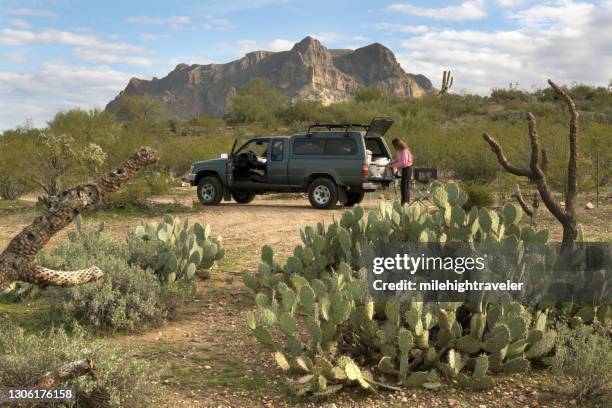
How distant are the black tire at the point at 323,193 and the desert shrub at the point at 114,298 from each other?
8814 mm

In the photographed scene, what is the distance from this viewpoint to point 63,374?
3.45 metres

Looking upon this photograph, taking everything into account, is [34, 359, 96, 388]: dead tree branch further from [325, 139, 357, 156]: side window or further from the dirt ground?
[325, 139, 357, 156]: side window

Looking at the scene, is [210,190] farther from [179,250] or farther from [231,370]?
[231,370]

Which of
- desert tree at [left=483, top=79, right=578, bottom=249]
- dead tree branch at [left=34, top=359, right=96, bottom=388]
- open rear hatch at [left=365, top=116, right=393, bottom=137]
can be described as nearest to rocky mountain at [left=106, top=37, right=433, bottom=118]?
open rear hatch at [left=365, top=116, right=393, bottom=137]

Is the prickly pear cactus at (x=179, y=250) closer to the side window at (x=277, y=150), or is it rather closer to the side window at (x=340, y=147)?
the side window at (x=340, y=147)

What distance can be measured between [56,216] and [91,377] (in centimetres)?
98

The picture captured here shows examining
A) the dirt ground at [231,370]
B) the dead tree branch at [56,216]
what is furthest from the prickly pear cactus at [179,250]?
the dead tree branch at [56,216]

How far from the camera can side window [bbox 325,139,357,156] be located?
1505 cm

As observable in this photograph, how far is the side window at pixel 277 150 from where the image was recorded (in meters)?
15.8

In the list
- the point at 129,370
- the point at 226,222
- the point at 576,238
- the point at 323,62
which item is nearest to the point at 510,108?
the point at 226,222

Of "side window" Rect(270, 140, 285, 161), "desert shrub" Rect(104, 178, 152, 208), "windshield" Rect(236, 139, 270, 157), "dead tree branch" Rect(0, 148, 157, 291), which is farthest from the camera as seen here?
"windshield" Rect(236, 139, 270, 157)

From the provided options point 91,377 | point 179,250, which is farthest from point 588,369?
point 179,250

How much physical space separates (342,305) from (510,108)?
4370 cm

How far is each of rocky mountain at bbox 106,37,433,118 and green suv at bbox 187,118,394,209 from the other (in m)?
93.1
